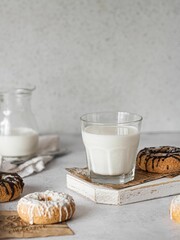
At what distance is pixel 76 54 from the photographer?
2.30 m

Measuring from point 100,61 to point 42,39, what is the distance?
0.74ft

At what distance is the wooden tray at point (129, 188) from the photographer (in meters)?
1.47

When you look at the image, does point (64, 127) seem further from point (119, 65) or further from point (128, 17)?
point (128, 17)

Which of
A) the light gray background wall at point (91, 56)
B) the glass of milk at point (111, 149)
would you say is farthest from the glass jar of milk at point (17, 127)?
the glass of milk at point (111, 149)

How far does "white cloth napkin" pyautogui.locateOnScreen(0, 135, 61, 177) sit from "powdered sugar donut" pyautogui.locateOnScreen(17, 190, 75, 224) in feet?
1.30

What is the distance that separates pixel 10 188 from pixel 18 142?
440mm

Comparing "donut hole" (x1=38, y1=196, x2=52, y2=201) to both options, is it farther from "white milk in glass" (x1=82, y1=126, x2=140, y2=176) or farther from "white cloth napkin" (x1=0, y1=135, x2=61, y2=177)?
"white cloth napkin" (x1=0, y1=135, x2=61, y2=177)

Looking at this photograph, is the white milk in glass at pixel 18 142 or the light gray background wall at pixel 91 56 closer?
the white milk in glass at pixel 18 142

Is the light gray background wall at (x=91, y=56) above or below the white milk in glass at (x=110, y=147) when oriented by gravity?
above

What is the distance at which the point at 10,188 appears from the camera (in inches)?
59.1

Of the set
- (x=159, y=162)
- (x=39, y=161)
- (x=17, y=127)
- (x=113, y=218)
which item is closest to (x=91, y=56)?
(x=17, y=127)

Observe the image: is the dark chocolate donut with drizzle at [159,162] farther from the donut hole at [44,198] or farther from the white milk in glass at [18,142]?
the white milk in glass at [18,142]

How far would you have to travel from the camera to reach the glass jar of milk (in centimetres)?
193

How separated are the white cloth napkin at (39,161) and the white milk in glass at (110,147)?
0.32 m
